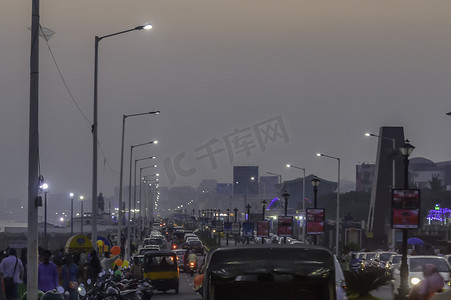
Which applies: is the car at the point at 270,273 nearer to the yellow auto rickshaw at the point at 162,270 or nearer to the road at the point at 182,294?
the road at the point at 182,294

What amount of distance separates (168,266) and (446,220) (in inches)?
4488

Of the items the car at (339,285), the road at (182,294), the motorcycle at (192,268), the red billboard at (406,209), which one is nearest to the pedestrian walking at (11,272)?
the car at (339,285)

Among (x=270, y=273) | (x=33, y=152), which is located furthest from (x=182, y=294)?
(x=270, y=273)

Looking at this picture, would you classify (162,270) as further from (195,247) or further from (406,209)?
(195,247)

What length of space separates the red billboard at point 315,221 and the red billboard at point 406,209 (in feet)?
75.8

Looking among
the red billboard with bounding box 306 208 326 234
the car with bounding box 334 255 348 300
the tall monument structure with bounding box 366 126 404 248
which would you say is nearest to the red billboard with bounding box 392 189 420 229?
the car with bounding box 334 255 348 300

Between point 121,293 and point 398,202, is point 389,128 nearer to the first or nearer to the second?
point 398,202

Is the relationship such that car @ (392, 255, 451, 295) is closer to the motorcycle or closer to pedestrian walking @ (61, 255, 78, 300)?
pedestrian walking @ (61, 255, 78, 300)

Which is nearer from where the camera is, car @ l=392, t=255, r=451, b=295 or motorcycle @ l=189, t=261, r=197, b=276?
car @ l=392, t=255, r=451, b=295

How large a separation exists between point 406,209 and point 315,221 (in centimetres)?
2357

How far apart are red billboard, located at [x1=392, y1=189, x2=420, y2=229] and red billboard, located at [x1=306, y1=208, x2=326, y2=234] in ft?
75.8

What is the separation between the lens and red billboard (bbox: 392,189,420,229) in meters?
36.3

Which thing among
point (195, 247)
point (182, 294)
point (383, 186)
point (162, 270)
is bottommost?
point (195, 247)

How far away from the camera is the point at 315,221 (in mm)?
60000
